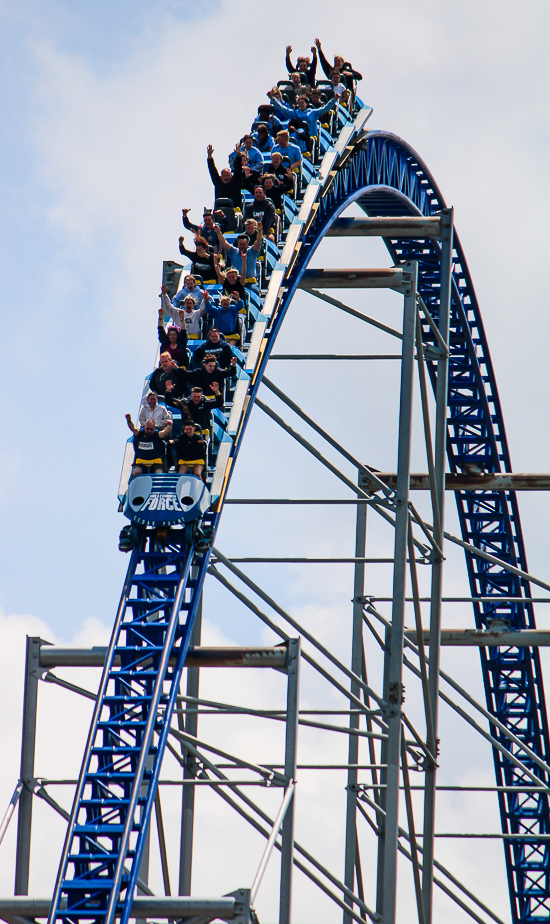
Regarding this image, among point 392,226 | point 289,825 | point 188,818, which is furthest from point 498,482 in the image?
point 289,825

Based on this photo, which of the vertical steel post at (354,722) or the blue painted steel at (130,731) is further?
the vertical steel post at (354,722)

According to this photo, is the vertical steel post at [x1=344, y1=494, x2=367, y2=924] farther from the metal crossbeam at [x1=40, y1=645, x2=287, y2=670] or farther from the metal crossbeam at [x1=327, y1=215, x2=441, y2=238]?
the metal crossbeam at [x1=40, y1=645, x2=287, y2=670]

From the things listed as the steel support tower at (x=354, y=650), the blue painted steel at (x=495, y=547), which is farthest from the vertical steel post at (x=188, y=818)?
the blue painted steel at (x=495, y=547)

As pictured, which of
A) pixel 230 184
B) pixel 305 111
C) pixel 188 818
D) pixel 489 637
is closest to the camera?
pixel 188 818

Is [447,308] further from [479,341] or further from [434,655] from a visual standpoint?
[479,341]

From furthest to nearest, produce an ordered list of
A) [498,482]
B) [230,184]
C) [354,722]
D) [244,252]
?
[498,482] < [354,722] < [230,184] < [244,252]

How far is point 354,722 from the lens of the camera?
1470 centimetres

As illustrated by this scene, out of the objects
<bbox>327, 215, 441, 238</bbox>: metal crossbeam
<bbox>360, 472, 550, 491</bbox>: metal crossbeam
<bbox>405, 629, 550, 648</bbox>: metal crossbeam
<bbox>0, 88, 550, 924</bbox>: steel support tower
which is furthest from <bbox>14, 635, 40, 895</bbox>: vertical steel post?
<bbox>405, 629, 550, 648</bbox>: metal crossbeam

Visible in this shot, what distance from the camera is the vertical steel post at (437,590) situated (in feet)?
43.8

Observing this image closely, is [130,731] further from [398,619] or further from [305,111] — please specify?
[305,111]

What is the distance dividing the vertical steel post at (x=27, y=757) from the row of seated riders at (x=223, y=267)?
1.67m

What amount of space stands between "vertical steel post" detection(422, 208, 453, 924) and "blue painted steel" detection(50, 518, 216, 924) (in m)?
3.59

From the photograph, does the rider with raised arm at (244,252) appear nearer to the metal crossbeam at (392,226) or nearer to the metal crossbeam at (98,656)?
the metal crossbeam at (392,226)

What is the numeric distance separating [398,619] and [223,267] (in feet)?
10.7
